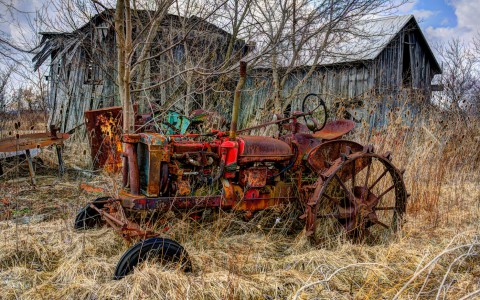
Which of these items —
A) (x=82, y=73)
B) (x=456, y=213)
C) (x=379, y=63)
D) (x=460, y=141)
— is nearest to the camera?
(x=456, y=213)

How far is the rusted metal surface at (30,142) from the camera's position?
555cm

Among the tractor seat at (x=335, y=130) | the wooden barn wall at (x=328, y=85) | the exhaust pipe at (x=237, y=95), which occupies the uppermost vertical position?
the wooden barn wall at (x=328, y=85)

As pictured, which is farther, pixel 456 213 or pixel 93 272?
pixel 456 213

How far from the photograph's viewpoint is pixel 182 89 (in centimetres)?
1026

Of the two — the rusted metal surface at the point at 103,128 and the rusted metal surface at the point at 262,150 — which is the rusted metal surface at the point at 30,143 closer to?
the rusted metal surface at the point at 103,128

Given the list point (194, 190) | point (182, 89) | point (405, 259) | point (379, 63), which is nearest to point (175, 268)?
point (194, 190)

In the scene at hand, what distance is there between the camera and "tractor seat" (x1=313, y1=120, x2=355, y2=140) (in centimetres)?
402

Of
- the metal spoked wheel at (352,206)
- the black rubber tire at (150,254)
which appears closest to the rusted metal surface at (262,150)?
the metal spoked wheel at (352,206)

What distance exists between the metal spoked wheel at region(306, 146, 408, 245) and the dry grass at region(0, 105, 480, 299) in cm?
16

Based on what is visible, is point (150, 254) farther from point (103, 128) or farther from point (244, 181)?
point (103, 128)

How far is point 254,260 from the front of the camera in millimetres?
3088

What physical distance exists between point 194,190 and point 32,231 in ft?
5.25

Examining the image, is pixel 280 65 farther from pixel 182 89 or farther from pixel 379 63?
pixel 379 63

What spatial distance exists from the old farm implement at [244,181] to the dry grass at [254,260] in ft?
0.73
